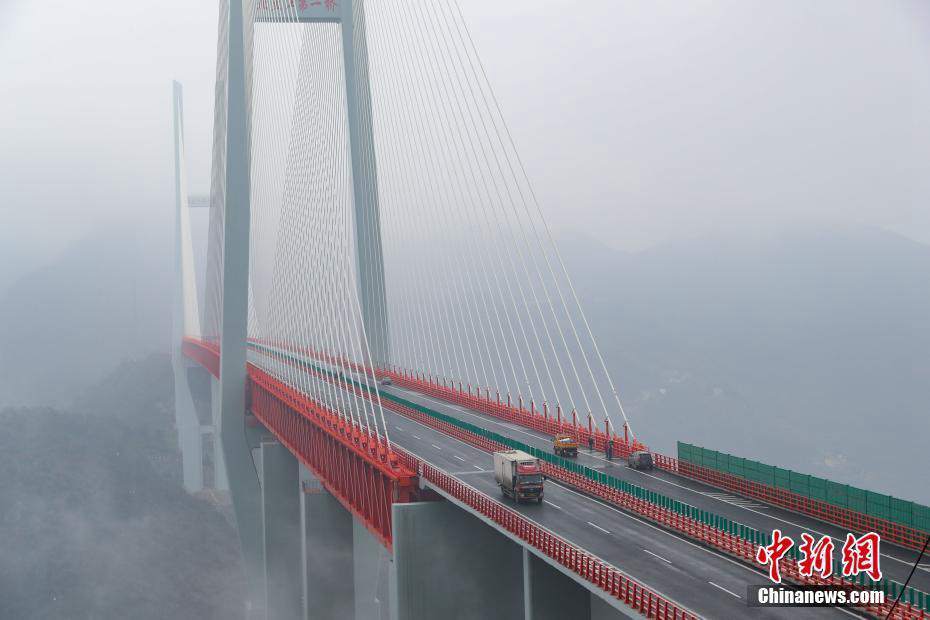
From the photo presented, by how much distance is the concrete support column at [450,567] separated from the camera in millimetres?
21750

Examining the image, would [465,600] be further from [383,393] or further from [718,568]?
[383,393]

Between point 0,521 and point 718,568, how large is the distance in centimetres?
7614

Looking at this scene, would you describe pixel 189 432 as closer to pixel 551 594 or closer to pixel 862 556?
pixel 551 594

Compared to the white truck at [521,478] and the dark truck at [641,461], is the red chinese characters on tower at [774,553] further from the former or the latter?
the dark truck at [641,461]

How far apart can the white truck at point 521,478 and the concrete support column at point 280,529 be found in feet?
71.8

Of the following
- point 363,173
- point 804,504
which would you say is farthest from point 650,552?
point 363,173

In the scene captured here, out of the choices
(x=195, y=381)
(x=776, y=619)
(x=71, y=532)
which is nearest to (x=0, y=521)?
(x=71, y=532)

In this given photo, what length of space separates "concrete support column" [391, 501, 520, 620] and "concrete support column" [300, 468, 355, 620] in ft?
45.0

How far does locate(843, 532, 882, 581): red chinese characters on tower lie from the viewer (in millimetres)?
15995

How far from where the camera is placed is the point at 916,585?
1574 cm

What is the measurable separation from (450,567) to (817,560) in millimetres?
9345

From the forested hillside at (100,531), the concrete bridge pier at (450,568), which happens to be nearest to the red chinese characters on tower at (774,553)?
the concrete bridge pier at (450,568)

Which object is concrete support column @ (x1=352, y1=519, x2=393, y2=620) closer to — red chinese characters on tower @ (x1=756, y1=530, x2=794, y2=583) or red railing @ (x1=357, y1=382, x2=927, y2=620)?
red railing @ (x1=357, y1=382, x2=927, y2=620)

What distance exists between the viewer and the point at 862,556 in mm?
17406
